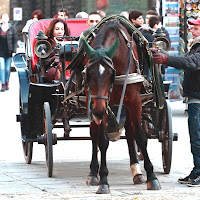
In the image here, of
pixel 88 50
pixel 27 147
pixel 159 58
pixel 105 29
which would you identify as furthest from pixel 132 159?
pixel 27 147

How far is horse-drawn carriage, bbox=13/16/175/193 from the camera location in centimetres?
671

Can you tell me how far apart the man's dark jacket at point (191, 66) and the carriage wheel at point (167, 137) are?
851mm

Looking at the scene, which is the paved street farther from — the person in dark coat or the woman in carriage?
the person in dark coat

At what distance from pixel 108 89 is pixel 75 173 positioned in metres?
1.81

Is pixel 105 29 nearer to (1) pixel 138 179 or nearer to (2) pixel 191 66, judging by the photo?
(2) pixel 191 66

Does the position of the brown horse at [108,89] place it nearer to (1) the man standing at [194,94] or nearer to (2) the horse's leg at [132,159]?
(2) the horse's leg at [132,159]

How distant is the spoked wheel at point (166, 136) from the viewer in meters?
8.03

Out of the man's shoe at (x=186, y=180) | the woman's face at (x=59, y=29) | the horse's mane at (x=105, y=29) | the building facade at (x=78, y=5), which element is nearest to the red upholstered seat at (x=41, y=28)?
the woman's face at (x=59, y=29)

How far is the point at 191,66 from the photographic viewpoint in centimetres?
708

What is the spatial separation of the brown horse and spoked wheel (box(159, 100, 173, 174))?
444 millimetres

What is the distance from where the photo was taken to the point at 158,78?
7.42 metres

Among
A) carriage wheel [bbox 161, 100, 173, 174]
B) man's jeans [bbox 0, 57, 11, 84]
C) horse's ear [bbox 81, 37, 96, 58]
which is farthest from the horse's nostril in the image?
man's jeans [bbox 0, 57, 11, 84]

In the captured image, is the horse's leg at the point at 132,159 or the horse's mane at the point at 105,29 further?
the horse's leg at the point at 132,159

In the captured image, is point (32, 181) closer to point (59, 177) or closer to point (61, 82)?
point (59, 177)
